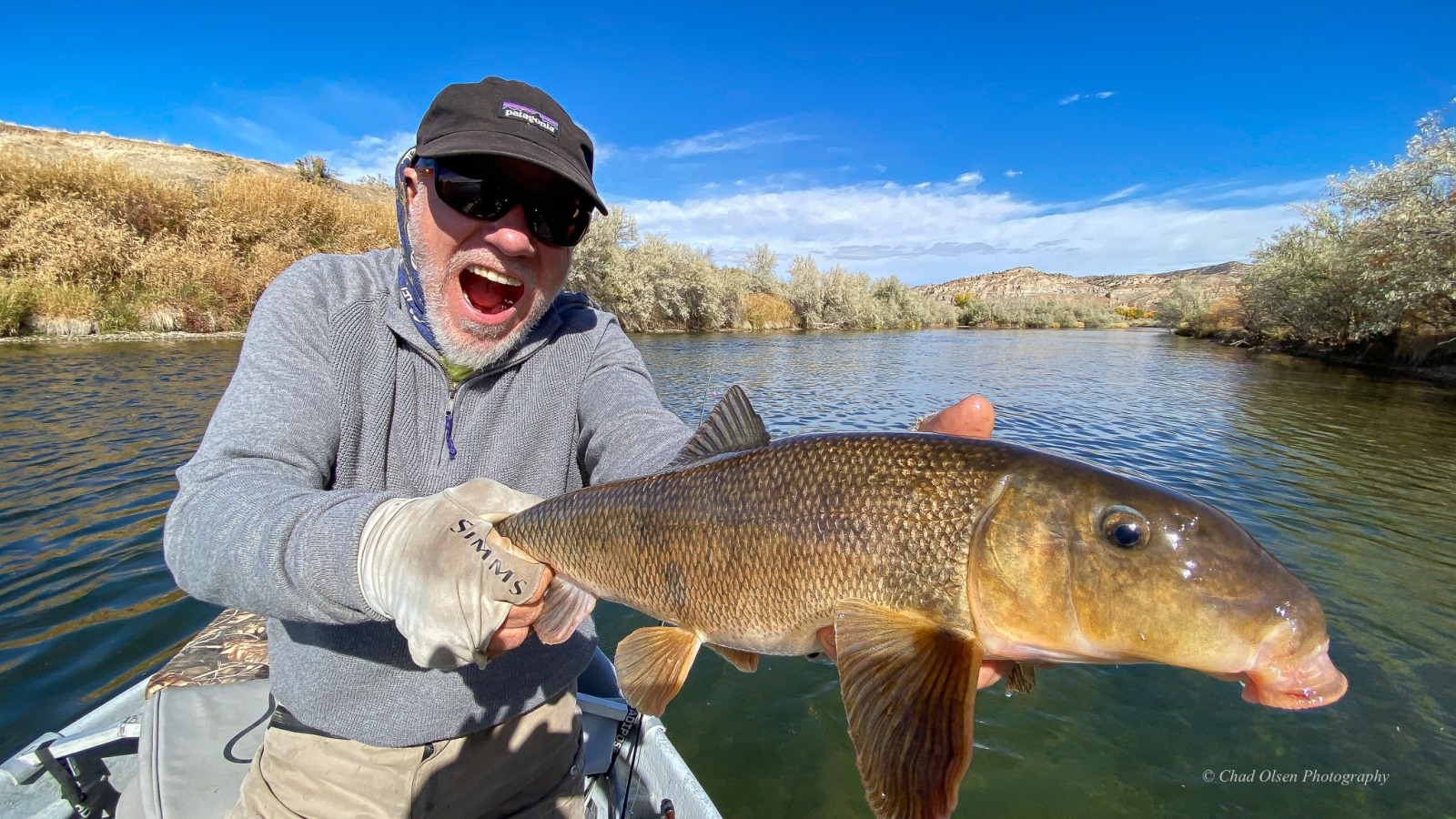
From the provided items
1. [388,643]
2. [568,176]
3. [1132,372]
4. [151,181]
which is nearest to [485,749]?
[388,643]

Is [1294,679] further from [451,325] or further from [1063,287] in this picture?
[1063,287]

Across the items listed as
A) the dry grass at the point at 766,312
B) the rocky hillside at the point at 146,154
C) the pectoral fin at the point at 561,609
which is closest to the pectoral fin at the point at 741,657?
the pectoral fin at the point at 561,609

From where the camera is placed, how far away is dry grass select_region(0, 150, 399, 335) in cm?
2217

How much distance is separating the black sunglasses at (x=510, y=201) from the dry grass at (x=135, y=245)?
28.3 m

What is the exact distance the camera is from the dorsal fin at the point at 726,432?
2.07 meters

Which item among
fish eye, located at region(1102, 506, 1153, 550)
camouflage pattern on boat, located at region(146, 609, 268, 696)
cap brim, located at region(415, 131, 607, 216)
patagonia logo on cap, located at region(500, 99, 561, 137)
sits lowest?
camouflage pattern on boat, located at region(146, 609, 268, 696)

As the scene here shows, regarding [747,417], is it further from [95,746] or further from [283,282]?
[95,746]

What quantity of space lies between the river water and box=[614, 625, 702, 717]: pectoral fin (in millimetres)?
2399

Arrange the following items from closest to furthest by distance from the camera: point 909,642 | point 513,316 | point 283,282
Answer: point 909,642, point 283,282, point 513,316

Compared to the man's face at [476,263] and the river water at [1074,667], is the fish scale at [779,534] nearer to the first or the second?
the man's face at [476,263]

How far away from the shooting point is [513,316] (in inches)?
94.7

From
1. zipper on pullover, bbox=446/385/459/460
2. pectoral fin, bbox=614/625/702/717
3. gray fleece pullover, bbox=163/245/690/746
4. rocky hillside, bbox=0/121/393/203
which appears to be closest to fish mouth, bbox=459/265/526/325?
gray fleece pullover, bbox=163/245/690/746

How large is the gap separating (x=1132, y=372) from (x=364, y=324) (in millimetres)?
29725

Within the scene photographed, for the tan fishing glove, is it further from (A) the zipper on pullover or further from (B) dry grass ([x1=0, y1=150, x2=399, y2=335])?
(B) dry grass ([x1=0, y1=150, x2=399, y2=335])
